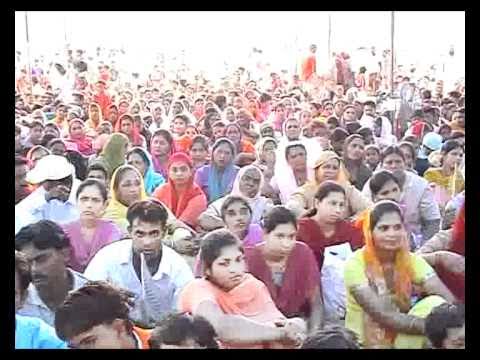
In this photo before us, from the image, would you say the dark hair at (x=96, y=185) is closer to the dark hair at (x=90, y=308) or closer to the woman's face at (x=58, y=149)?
the woman's face at (x=58, y=149)

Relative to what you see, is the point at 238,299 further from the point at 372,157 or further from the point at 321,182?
the point at 372,157

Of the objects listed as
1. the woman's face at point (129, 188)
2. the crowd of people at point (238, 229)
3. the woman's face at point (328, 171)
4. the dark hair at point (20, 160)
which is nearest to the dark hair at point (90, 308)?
the crowd of people at point (238, 229)

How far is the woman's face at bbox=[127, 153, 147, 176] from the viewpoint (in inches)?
114

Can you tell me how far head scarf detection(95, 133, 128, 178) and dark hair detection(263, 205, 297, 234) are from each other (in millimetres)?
648

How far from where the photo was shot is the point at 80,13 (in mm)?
2902

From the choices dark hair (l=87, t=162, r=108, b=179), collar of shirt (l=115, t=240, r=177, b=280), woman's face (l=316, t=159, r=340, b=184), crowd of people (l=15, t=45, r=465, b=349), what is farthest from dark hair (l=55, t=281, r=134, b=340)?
woman's face (l=316, t=159, r=340, b=184)

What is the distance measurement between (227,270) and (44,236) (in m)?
0.77

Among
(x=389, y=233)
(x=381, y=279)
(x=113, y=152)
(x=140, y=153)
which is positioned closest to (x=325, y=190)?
(x=389, y=233)

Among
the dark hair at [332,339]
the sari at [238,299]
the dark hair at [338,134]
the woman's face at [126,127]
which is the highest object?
the woman's face at [126,127]

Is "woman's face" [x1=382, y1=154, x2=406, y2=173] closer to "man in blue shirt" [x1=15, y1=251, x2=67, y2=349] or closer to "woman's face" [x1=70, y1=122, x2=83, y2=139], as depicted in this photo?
"woman's face" [x1=70, y1=122, x2=83, y2=139]

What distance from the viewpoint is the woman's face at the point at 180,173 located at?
290 cm

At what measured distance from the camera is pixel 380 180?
290 centimetres

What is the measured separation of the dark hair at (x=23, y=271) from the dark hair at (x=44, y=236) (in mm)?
71

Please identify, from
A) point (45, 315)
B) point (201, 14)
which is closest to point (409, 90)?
point (201, 14)
